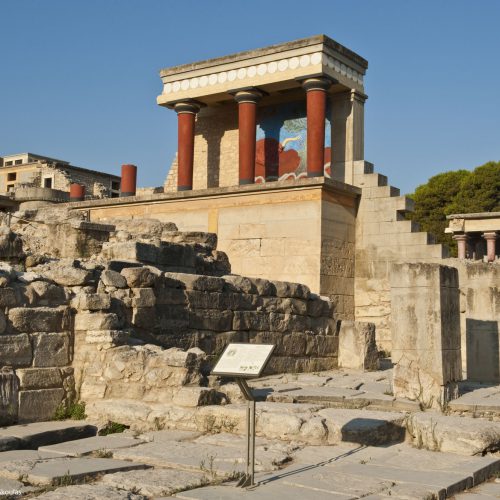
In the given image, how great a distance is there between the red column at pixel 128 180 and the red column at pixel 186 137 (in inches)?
76.5

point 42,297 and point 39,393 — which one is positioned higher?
point 42,297

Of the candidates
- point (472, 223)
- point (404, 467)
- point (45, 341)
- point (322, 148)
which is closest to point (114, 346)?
point (45, 341)

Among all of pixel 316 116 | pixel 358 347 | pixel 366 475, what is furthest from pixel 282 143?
pixel 366 475

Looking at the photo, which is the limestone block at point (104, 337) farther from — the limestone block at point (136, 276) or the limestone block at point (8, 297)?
the limestone block at point (136, 276)

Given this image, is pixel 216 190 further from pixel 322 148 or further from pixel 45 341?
pixel 45 341

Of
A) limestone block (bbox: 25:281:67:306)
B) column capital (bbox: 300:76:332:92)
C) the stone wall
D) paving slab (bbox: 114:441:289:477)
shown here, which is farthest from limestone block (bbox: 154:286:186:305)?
column capital (bbox: 300:76:332:92)

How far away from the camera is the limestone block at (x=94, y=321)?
7656 millimetres

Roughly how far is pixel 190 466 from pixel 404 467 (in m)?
1.63

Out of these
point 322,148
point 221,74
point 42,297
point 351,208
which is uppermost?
point 221,74

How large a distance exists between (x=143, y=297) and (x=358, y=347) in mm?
4773

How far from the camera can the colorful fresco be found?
19562mm

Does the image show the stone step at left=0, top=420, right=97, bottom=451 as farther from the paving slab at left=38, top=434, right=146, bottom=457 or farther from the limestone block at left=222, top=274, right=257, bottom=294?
the limestone block at left=222, top=274, right=257, bottom=294

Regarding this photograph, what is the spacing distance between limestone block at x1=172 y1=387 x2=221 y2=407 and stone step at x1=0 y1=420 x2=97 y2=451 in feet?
2.83

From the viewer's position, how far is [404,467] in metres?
5.38
